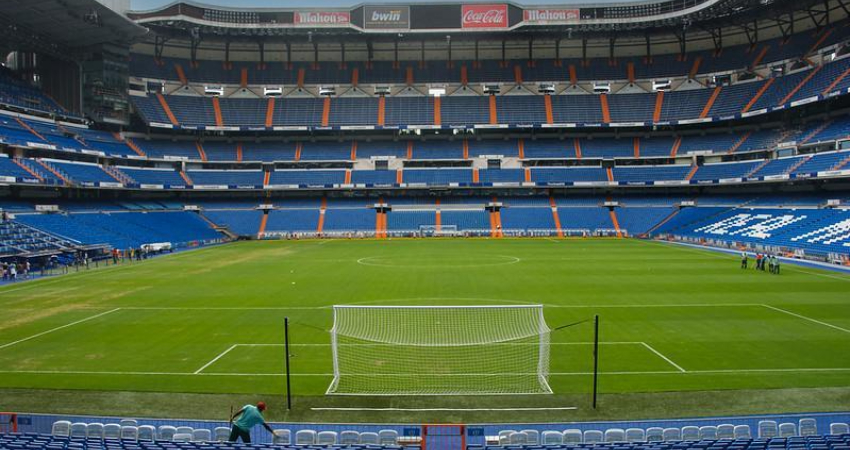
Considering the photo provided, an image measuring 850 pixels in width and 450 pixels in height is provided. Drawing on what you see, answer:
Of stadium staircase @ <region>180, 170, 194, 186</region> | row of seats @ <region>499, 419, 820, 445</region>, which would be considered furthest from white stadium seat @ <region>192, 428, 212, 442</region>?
stadium staircase @ <region>180, 170, 194, 186</region>

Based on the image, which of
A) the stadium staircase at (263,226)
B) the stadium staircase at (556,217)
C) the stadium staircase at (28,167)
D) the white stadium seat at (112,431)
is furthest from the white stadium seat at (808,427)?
the stadium staircase at (263,226)

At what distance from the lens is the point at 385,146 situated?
76625 millimetres

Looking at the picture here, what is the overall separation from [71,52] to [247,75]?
23129mm

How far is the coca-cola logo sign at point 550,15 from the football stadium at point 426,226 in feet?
1.38

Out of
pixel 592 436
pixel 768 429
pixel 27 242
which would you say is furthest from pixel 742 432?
pixel 27 242

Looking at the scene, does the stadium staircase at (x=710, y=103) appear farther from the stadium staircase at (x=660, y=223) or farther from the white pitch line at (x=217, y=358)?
the white pitch line at (x=217, y=358)

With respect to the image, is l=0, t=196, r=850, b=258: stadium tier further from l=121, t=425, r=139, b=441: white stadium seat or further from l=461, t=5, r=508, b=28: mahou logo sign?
l=121, t=425, r=139, b=441: white stadium seat

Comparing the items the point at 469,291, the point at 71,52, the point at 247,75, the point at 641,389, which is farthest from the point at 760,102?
the point at 71,52

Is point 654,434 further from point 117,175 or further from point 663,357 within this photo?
point 117,175

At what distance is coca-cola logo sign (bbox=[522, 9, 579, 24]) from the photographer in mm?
66438

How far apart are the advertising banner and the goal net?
55.4 metres

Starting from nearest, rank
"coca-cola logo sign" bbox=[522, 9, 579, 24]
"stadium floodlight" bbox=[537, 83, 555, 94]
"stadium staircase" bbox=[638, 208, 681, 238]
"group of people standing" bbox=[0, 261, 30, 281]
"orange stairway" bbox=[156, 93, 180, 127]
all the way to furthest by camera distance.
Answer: "group of people standing" bbox=[0, 261, 30, 281]
"stadium staircase" bbox=[638, 208, 681, 238]
"coca-cola logo sign" bbox=[522, 9, 579, 24]
"orange stairway" bbox=[156, 93, 180, 127]
"stadium floodlight" bbox=[537, 83, 555, 94]

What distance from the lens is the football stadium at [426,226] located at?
13.1 metres

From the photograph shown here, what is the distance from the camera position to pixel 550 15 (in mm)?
67250
